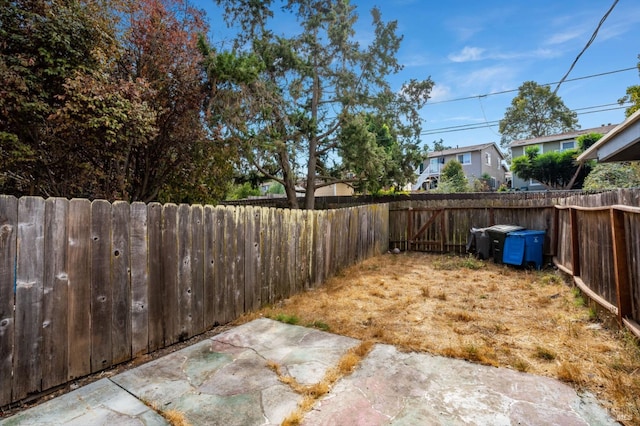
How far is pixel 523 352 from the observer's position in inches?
117

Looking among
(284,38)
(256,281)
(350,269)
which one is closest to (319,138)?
(284,38)

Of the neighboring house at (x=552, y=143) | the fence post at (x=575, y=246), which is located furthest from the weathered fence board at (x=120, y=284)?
the neighboring house at (x=552, y=143)

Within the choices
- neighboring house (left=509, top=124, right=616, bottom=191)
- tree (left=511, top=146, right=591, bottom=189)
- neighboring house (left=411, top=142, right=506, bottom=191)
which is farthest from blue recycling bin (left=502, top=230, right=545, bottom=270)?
neighboring house (left=411, top=142, right=506, bottom=191)

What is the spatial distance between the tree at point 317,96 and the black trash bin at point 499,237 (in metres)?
4.91

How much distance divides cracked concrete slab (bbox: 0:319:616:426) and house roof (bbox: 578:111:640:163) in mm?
3060

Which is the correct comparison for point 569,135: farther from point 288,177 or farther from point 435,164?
point 288,177

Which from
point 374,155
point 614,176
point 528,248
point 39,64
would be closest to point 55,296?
point 39,64

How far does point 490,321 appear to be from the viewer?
3.86 m

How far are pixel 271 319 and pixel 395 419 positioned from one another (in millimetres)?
2207

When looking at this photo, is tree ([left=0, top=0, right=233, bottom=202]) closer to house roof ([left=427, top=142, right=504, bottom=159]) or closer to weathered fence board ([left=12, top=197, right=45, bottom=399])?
weathered fence board ([left=12, top=197, right=45, bottom=399])

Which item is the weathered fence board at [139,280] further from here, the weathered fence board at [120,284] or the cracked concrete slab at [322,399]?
the cracked concrete slab at [322,399]

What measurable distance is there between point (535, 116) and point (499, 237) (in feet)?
113

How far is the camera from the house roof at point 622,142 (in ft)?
11.7

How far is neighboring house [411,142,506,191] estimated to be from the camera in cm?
2873
